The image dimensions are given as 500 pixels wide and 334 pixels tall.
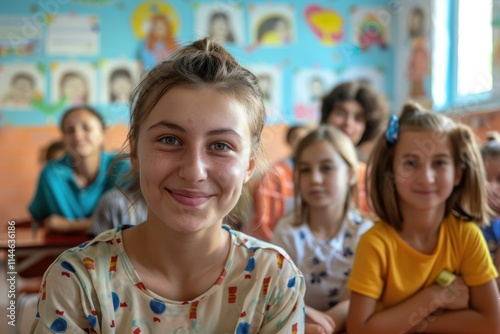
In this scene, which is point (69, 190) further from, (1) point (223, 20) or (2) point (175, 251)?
(1) point (223, 20)

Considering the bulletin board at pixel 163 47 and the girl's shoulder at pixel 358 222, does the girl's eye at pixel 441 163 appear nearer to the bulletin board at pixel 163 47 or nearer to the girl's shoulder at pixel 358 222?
the girl's shoulder at pixel 358 222

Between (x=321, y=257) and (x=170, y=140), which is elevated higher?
(x=170, y=140)

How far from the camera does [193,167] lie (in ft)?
3.24

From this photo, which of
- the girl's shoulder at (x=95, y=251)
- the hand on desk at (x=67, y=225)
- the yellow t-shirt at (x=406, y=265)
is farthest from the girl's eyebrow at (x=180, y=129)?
the hand on desk at (x=67, y=225)

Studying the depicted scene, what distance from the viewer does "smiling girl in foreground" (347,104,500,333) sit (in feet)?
4.50

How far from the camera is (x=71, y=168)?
2834mm

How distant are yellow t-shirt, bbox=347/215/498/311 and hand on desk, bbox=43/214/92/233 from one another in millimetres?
1550

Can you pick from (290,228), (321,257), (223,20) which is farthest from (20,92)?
(321,257)

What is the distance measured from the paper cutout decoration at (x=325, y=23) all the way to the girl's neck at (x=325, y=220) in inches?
165

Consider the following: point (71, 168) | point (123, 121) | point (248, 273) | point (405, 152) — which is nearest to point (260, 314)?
point (248, 273)

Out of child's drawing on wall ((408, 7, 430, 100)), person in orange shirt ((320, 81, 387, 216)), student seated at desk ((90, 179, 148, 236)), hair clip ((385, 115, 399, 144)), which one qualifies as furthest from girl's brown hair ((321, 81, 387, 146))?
child's drawing on wall ((408, 7, 430, 100))

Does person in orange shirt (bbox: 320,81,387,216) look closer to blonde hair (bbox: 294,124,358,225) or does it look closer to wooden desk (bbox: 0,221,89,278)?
blonde hair (bbox: 294,124,358,225)

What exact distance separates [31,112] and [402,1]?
12.6 ft

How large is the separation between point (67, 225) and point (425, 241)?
5.69ft
